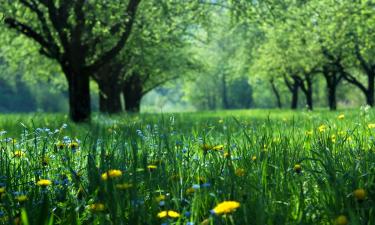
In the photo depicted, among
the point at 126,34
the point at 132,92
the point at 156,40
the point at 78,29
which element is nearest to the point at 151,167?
the point at 126,34

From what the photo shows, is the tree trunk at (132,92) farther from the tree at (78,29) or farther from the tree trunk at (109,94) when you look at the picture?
the tree at (78,29)

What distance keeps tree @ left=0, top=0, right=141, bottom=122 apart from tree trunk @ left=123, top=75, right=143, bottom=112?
63.0 ft

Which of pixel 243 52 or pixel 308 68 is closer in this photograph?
pixel 308 68

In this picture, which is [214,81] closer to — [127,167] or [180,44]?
[180,44]

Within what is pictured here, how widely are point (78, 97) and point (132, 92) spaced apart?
75.3 feet

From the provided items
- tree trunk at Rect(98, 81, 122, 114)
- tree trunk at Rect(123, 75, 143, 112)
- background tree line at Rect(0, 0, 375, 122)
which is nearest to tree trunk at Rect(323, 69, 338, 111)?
background tree line at Rect(0, 0, 375, 122)

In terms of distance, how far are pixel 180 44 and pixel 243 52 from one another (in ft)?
105

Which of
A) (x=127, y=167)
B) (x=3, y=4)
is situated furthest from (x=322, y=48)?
(x=127, y=167)

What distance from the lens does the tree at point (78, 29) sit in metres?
14.1

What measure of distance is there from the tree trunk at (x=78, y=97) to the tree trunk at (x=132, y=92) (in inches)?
752

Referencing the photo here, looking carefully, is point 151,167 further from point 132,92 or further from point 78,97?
point 132,92

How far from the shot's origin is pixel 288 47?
39.1m

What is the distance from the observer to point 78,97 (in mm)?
15906

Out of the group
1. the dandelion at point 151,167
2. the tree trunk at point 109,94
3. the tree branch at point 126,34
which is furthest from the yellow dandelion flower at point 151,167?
the tree trunk at point 109,94
